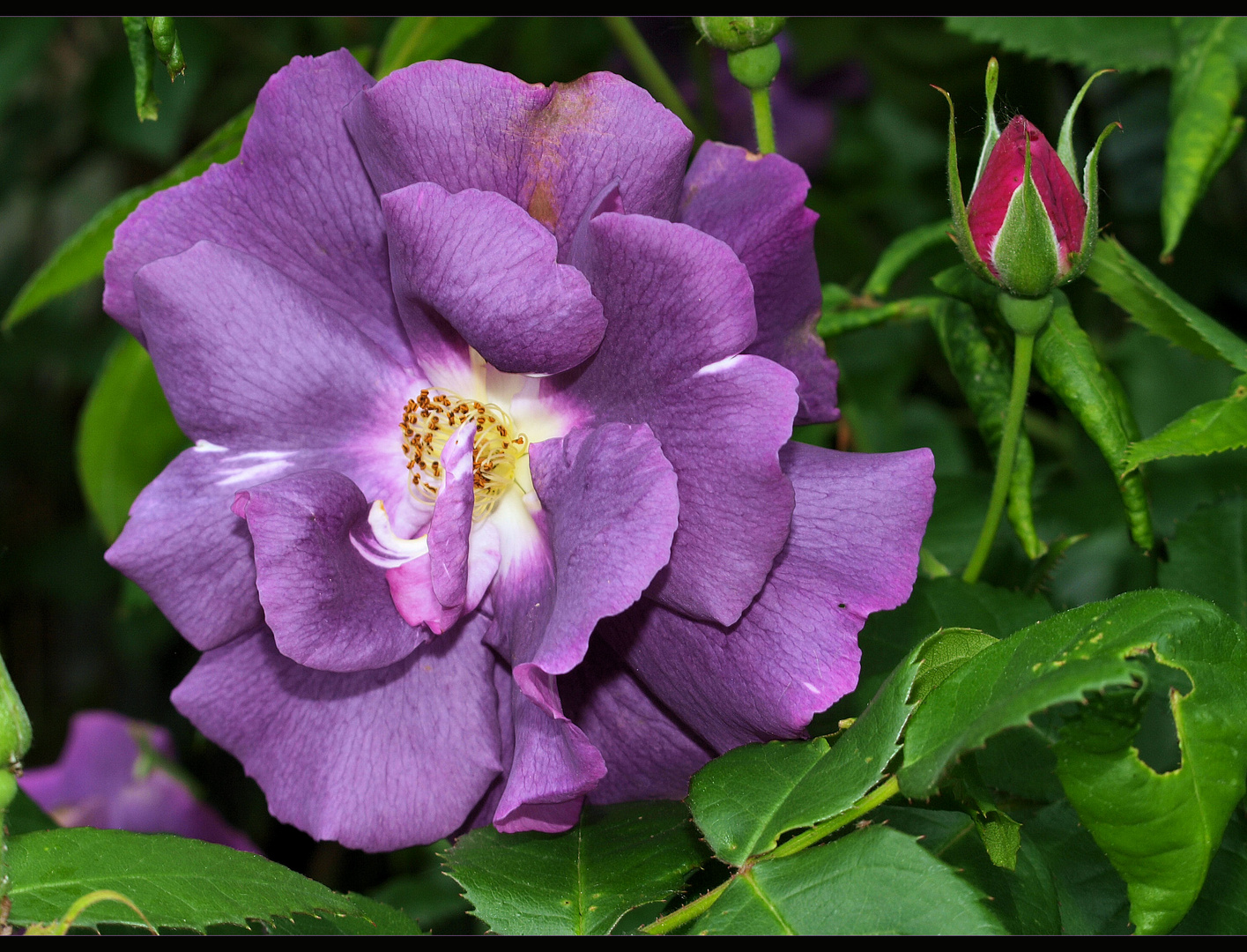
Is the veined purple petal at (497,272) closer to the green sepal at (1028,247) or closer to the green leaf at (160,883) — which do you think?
the green sepal at (1028,247)

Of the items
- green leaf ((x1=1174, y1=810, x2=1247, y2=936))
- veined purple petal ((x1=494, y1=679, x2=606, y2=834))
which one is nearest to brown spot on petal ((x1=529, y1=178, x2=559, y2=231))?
veined purple petal ((x1=494, y1=679, x2=606, y2=834))

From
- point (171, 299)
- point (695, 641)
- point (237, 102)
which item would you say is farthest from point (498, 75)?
point (237, 102)

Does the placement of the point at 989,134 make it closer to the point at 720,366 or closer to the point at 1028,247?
the point at 1028,247

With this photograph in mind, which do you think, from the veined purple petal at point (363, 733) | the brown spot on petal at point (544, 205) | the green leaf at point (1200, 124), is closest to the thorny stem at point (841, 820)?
the veined purple petal at point (363, 733)

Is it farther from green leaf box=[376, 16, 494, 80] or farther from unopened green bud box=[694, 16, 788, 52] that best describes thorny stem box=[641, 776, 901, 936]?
green leaf box=[376, 16, 494, 80]

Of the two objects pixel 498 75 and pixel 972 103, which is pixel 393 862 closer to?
pixel 498 75

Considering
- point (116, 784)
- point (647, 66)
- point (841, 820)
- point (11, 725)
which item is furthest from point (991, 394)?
point (116, 784)

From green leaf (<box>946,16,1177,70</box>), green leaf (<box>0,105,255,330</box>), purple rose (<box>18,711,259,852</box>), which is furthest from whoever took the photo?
purple rose (<box>18,711,259,852</box>)
